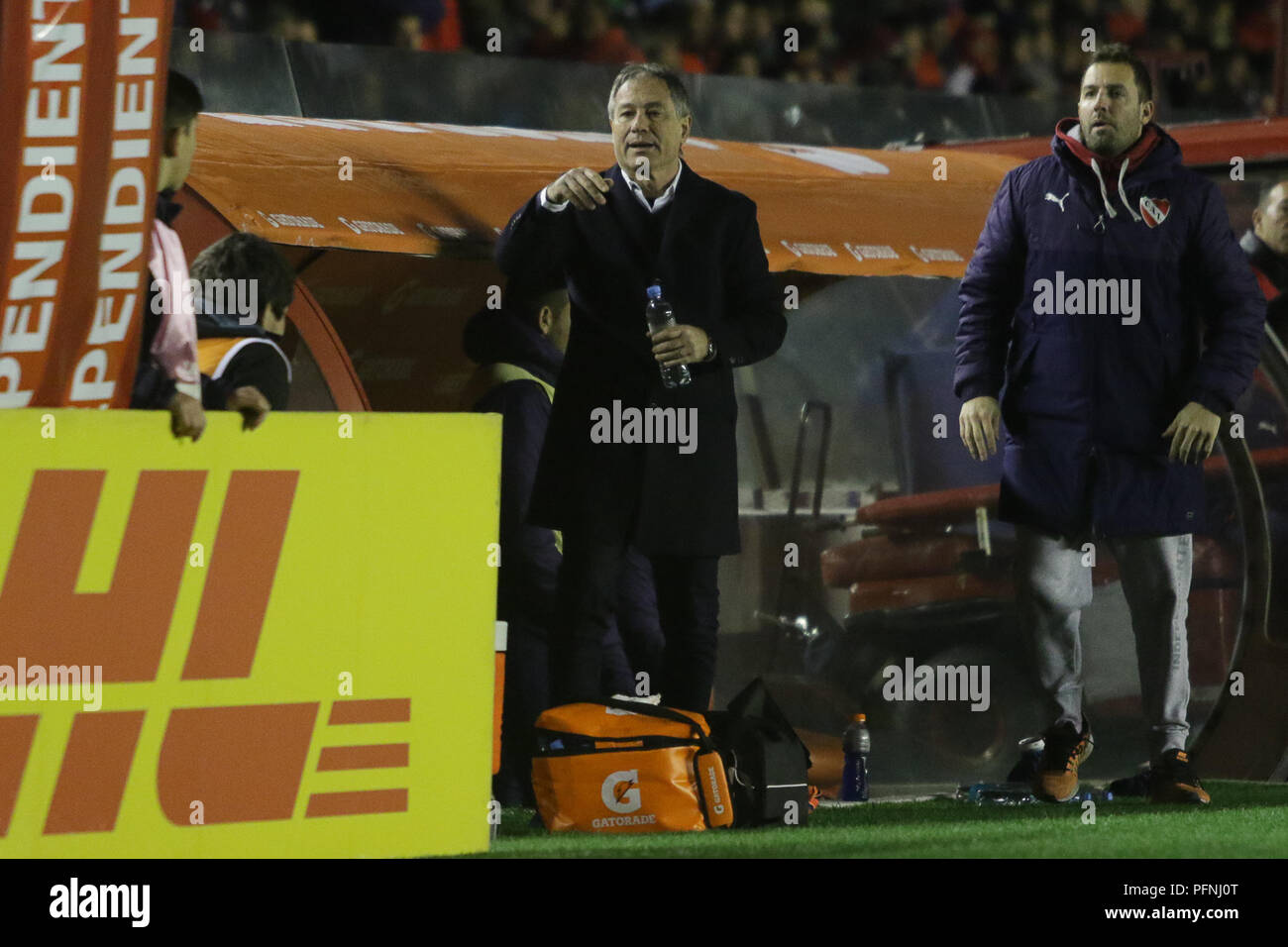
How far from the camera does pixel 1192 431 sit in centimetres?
491

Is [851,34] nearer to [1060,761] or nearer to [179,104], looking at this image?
[1060,761]

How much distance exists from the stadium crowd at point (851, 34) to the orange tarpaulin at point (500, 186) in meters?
1.72

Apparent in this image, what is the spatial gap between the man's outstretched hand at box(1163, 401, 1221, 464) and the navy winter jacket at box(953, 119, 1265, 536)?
4 cm

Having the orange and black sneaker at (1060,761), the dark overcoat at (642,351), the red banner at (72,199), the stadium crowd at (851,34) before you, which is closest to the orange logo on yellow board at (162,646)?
the red banner at (72,199)

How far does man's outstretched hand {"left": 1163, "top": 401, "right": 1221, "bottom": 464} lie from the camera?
491 centimetres

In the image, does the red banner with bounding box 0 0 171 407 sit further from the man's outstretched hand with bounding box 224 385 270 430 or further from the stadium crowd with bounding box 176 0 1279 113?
the stadium crowd with bounding box 176 0 1279 113

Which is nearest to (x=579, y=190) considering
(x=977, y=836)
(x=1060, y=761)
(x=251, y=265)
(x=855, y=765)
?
(x=251, y=265)

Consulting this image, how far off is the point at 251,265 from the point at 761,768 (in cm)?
154

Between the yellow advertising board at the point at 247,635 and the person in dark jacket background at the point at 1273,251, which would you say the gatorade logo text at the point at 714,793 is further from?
the person in dark jacket background at the point at 1273,251

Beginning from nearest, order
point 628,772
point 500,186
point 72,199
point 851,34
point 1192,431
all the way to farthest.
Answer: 1. point 72,199
2. point 628,772
3. point 1192,431
4. point 500,186
5. point 851,34

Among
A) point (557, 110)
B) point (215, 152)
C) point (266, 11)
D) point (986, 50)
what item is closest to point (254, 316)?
point (215, 152)

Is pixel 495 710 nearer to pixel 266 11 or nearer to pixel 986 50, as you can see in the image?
pixel 266 11

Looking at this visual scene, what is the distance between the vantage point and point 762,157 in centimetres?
637

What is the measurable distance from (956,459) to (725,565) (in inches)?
33.2
